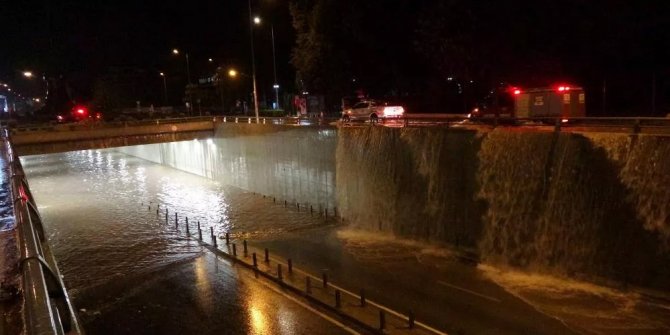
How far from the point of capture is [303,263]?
68.6ft

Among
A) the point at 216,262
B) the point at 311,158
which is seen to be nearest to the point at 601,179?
the point at 216,262

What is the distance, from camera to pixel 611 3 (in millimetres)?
30484

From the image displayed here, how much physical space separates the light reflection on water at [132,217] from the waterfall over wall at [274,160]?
43.1 inches

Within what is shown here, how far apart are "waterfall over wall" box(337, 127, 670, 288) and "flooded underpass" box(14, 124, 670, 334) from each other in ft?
0.59

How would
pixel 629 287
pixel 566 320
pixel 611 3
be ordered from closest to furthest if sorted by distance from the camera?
1. pixel 566 320
2. pixel 629 287
3. pixel 611 3

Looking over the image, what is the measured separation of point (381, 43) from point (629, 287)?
29.2m

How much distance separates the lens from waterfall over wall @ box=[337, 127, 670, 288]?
15258 mm

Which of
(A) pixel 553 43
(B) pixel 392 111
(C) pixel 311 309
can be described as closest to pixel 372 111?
(B) pixel 392 111

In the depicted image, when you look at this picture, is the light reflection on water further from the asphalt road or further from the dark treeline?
the dark treeline

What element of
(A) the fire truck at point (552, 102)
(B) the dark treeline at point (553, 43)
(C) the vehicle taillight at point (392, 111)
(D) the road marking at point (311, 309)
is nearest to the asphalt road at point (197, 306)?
(D) the road marking at point (311, 309)

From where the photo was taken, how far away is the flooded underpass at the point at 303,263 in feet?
48.9

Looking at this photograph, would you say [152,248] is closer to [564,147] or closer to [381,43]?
[564,147]

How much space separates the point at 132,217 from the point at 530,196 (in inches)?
953

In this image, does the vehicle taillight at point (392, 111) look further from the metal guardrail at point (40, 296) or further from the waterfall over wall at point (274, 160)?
the metal guardrail at point (40, 296)
